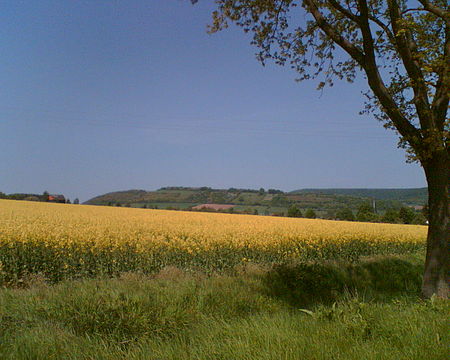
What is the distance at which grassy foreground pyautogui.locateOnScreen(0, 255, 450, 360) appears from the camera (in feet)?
10.4

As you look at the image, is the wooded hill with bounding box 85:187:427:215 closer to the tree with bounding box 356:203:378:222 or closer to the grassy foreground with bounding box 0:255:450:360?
the tree with bounding box 356:203:378:222

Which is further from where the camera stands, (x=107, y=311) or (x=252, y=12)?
(x=252, y=12)

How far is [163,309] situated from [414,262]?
38.3ft

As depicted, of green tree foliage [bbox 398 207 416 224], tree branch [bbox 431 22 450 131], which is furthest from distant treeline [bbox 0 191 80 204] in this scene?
tree branch [bbox 431 22 450 131]

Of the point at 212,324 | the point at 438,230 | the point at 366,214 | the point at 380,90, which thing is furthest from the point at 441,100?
the point at 366,214

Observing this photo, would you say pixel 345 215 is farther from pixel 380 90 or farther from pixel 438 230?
pixel 380 90

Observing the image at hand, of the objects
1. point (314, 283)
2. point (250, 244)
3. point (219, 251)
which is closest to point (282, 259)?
point (250, 244)

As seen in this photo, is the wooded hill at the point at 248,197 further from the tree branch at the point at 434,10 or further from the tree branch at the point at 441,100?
the tree branch at the point at 434,10

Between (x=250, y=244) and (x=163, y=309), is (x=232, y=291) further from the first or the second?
(x=250, y=244)

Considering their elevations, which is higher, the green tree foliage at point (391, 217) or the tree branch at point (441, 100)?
the tree branch at point (441, 100)

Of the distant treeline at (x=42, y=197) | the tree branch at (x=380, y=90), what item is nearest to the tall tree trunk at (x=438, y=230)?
the tree branch at (x=380, y=90)

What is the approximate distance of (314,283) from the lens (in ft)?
26.0

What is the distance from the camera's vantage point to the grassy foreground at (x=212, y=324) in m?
3.16

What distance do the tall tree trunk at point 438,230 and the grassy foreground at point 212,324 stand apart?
1.09 metres
